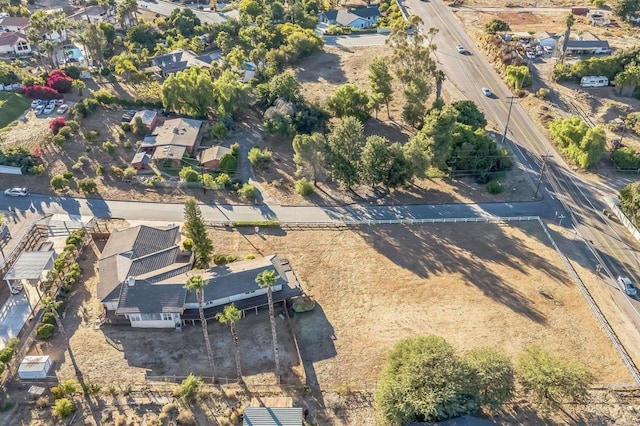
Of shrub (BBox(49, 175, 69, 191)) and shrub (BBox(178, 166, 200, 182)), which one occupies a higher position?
shrub (BBox(178, 166, 200, 182))

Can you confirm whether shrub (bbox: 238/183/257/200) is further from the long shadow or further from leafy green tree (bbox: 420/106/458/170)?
leafy green tree (bbox: 420/106/458/170)

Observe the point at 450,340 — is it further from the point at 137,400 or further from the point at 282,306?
the point at 137,400

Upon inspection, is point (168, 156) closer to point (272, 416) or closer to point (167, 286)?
point (167, 286)

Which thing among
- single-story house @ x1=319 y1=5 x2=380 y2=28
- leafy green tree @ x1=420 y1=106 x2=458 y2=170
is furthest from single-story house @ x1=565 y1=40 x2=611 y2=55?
leafy green tree @ x1=420 y1=106 x2=458 y2=170

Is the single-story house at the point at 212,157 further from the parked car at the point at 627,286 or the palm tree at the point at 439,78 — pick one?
the parked car at the point at 627,286

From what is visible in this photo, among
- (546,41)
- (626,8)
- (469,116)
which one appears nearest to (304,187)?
(469,116)

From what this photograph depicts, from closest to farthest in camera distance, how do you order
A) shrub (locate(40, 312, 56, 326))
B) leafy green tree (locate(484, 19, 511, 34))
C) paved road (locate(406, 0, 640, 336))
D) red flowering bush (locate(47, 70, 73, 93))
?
shrub (locate(40, 312, 56, 326)), paved road (locate(406, 0, 640, 336)), red flowering bush (locate(47, 70, 73, 93)), leafy green tree (locate(484, 19, 511, 34))
